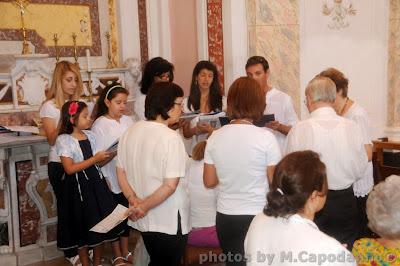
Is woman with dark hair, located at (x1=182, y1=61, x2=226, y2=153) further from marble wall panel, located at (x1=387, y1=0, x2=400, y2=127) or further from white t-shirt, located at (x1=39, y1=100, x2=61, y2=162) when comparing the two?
marble wall panel, located at (x1=387, y1=0, x2=400, y2=127)

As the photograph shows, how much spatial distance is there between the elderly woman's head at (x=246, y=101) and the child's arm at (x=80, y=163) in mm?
1251

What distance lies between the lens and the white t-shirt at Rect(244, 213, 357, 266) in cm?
154

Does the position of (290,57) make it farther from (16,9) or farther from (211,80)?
(16,9)

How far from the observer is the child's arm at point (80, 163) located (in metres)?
3.42

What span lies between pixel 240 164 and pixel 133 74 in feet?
10.5

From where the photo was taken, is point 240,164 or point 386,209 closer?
point 386,209

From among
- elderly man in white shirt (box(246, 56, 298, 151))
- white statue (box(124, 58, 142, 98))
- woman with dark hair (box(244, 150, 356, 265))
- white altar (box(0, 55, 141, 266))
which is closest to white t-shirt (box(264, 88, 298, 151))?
elderly man in white shirt (box(246, 56, 298, 151))

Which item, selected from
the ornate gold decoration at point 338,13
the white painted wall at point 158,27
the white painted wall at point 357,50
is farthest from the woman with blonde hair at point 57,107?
the ornate gold decoration at point 338,13

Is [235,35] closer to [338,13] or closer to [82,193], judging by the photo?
[338,13]

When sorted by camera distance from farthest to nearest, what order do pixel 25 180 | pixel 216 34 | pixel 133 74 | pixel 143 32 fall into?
pixel 143 32 < pixel 133 74 < pixel 216 34 < pixel 25 180

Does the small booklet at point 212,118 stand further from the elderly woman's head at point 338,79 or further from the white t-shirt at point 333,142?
the white t-shirt at point 333,142

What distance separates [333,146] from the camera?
106 inches

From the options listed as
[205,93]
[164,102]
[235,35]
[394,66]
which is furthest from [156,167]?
[394,66]

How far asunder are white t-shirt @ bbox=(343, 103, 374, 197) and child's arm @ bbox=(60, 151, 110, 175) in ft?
5.32
